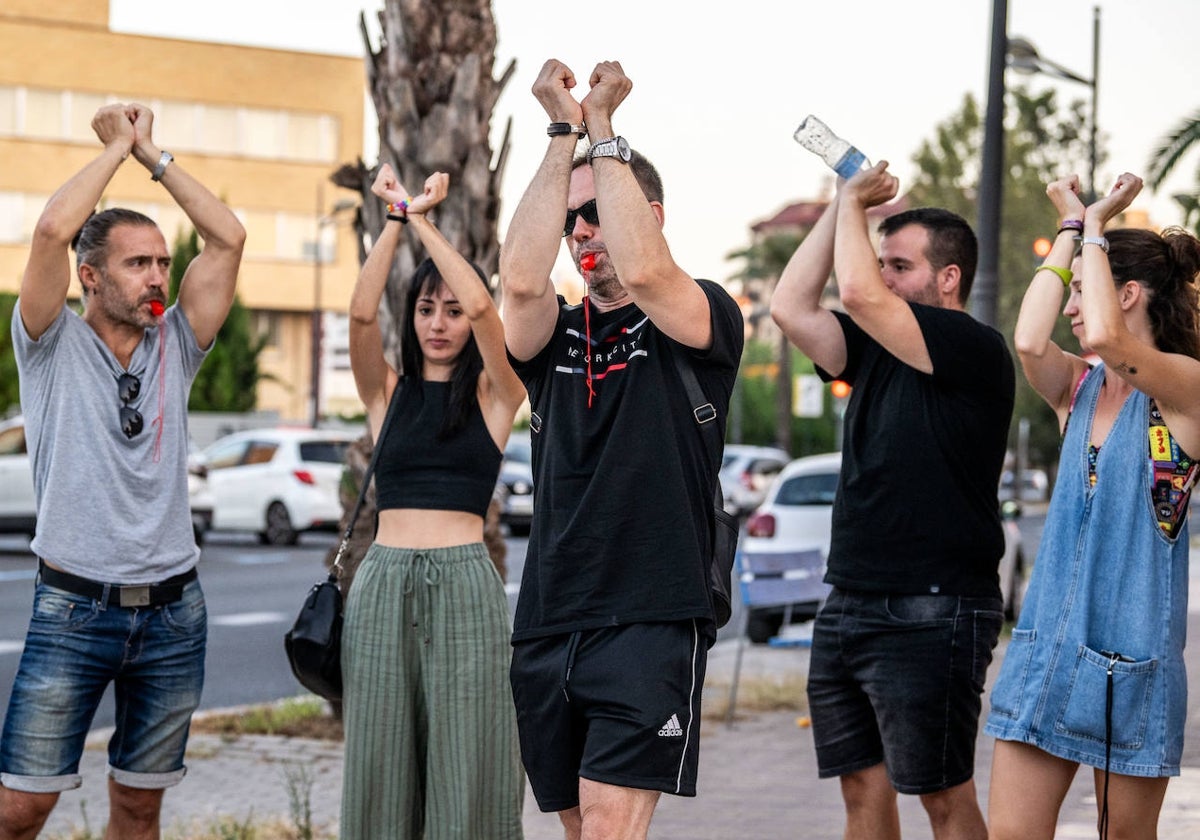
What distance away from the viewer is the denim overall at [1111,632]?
406 cm

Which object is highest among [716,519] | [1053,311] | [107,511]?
[1053,311]

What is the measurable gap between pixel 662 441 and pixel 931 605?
1.16 metres

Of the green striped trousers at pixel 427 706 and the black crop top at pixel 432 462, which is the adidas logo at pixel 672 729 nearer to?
the green striped trousers at pixel 427 706

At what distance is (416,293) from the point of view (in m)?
5.30

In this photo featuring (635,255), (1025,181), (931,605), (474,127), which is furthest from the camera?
(1025,181)

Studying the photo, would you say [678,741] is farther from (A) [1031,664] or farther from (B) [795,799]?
(B) [795,799]

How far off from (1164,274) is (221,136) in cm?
5988

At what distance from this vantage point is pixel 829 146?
13.8 ft

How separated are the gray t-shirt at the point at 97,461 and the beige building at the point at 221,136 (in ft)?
175

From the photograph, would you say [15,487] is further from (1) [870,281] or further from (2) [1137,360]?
(2) [1137,360]

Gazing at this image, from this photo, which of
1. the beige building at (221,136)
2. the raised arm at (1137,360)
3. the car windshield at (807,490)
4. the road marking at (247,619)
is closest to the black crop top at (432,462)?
the raised arm at (1137,360)

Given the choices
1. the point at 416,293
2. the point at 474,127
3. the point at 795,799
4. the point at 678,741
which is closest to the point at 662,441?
the point at 678,741

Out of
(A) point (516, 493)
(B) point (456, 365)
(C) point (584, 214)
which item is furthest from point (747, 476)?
(C) point (584, 214)

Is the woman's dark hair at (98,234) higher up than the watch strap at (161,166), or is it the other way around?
the watch strap at (161,166)
